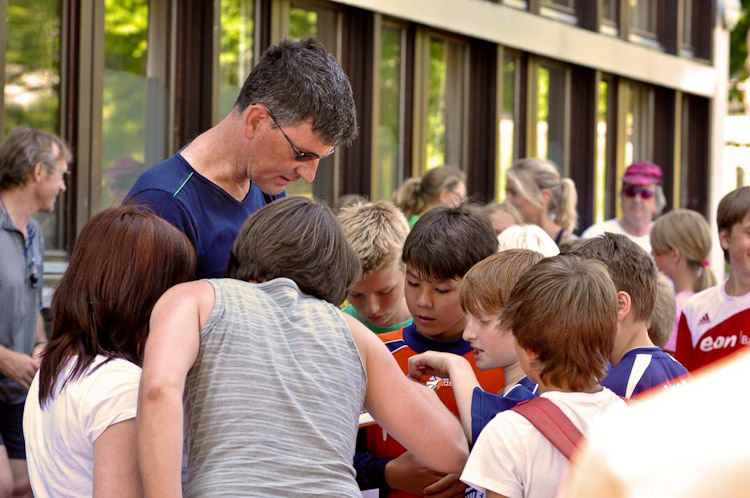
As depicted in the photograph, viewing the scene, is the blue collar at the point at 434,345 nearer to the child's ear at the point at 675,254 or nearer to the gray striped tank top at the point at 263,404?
the gray striped tank top at the point at 263,404

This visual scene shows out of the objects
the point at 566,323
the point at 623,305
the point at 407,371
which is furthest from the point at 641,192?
the point at 566,323

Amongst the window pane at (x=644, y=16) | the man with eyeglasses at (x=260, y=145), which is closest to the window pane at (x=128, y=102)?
the man with eyeglasses at (x=260, y=145)

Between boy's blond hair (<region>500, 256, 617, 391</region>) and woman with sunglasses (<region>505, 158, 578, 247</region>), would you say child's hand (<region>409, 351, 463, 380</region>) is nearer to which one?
boy's blond hair (<region>500, 256, 617, 391</region>)

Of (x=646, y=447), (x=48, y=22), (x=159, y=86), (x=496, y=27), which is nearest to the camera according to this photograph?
(x=646, y=447)

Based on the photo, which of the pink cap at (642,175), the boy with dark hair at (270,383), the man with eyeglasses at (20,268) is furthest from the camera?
the pink cap at (642,175)

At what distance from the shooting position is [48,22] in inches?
282

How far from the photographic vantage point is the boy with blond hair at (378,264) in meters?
4.04

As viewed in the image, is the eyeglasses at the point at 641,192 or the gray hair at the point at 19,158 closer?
the gray hair at the point at 19,158

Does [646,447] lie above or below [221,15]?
below

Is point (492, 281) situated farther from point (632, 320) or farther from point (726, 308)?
point (726, 308)

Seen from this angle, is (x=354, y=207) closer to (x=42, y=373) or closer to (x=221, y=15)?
(x=42, y=373)

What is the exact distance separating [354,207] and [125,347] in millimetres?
1817

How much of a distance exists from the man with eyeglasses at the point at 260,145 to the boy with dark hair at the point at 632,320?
94 centimetres

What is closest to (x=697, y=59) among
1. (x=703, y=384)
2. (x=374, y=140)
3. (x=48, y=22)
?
(x=374, y=140)
